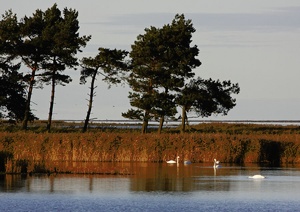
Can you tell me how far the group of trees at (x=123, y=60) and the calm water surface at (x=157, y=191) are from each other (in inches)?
1365

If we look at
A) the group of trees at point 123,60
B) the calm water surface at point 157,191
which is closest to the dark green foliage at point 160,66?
the group of trees at point 123,60

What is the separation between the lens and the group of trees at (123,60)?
8812 centimetres

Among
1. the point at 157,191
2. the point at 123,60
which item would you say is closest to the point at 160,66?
the point at 123,60

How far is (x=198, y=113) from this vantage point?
95.4 m

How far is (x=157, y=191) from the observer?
41750 mm

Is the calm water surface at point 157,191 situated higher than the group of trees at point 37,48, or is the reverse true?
the group of trees at point 37,48

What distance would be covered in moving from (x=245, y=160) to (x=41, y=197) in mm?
26186

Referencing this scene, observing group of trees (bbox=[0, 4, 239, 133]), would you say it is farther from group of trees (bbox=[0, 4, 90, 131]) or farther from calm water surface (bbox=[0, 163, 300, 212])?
calm water surface (bbox=[0, 163, 300, 212])

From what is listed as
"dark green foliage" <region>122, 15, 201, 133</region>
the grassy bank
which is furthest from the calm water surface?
"dark green foliage" <region>122, 15, 201, 133</region>

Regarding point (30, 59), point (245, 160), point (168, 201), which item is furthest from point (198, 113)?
point (168, 201)

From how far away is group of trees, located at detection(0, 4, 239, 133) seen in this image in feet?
289

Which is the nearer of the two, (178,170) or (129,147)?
(178,170)

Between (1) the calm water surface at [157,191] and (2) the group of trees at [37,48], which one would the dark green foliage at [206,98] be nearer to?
(2) the group of trees at [37,48]

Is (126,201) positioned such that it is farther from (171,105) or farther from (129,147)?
(171,105)
